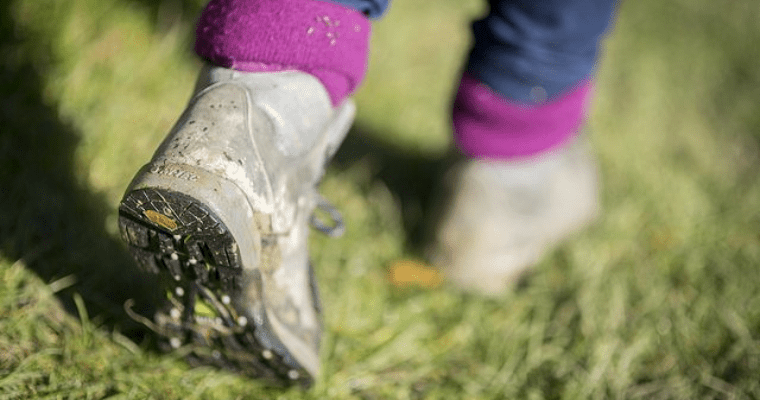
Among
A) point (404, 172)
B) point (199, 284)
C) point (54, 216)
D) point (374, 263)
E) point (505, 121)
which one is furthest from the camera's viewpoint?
point (404, 172)

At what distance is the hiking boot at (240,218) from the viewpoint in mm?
864

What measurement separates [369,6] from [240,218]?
0.39m

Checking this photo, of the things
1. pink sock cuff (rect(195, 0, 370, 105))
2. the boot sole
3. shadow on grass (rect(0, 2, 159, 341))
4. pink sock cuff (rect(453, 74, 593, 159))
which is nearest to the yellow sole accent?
the boot sole

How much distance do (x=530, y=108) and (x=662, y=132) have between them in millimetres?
1131

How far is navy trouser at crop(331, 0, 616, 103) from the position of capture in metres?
1.30

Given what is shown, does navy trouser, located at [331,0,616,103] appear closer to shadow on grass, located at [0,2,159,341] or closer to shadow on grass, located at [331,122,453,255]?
shadow on grass, located at [331,122,453,255]

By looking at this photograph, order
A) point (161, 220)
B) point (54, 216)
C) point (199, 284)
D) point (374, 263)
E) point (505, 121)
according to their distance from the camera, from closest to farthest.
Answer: point (161, 220) → point (199, 284) → point (54, 216) → point (505, 121) → point (374, 263)

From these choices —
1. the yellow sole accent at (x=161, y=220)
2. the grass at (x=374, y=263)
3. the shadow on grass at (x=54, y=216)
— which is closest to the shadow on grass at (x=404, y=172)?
the grass at (x=374, y=263)

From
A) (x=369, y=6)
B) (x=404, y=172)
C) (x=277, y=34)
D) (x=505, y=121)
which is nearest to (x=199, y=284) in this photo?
(x=277, y=34)

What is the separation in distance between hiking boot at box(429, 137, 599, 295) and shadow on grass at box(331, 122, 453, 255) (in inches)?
2.7

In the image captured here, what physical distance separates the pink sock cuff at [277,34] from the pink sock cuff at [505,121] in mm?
467

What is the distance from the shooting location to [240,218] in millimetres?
888

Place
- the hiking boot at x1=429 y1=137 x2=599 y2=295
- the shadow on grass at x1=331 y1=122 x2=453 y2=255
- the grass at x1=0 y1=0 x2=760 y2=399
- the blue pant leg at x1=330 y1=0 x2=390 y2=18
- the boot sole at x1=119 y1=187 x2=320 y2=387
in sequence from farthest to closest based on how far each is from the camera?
the shadow on grass at x1=331 y1=122 x2=453 y2=255 < the hiking boot at x1=429 y1=137 x2=599 y2=295 < the grass at x1=0 y1=0 x2=760 y2=399 < the blue pant leg at x1=330 y1=0 x2=390 y2=18 < the boot sole at x1=119 y1=187 x2=320 y2=387

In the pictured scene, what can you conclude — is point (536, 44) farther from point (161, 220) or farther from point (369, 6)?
point (161, 220)
